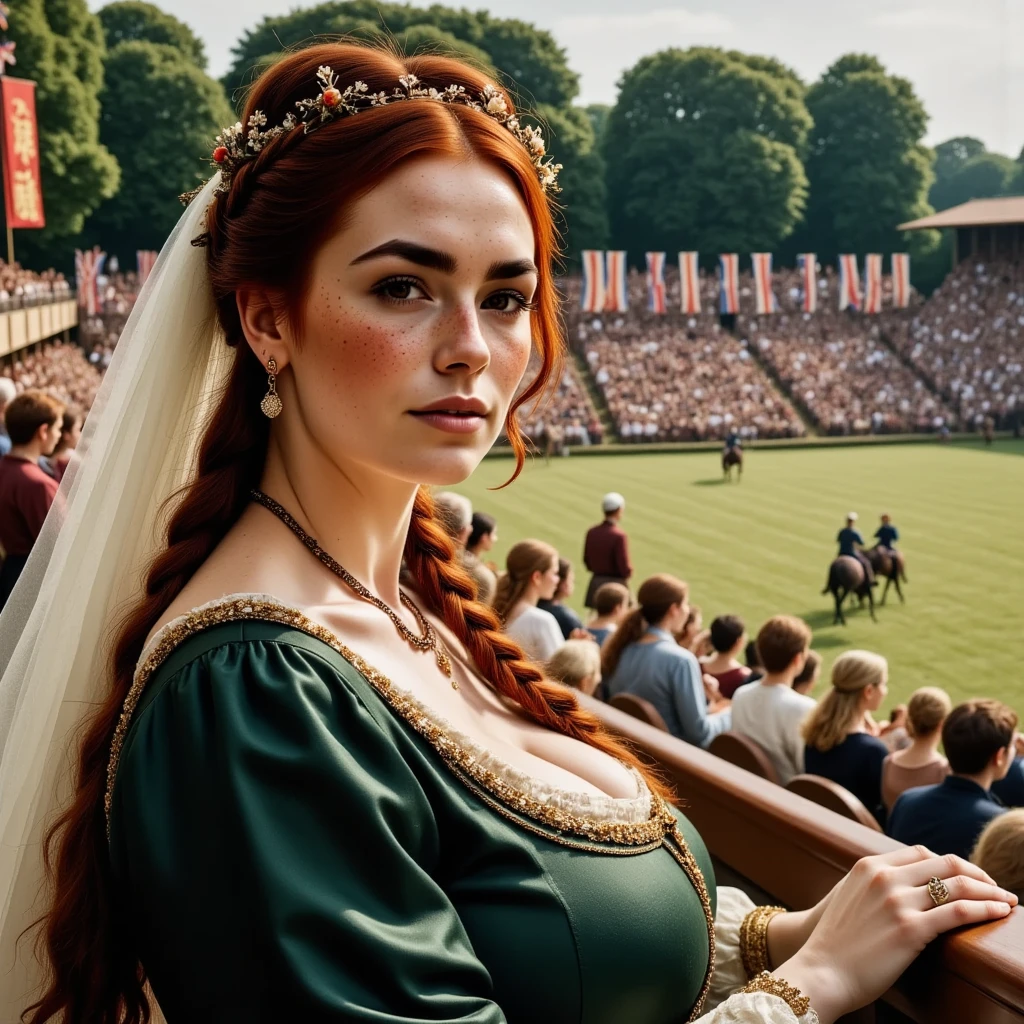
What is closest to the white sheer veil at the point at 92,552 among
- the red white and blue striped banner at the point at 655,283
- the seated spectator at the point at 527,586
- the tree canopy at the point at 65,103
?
the seated spectator at the point at 527,586

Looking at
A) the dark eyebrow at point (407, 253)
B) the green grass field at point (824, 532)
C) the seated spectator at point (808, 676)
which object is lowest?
the green grass field at point (824, 532)

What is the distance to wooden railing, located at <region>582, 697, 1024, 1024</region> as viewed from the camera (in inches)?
59.0

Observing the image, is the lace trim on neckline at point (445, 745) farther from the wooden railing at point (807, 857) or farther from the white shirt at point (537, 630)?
the white shirt at point (537, 630)

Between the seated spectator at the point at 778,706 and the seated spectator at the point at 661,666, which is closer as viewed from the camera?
the seated spectator at the point at 778,706

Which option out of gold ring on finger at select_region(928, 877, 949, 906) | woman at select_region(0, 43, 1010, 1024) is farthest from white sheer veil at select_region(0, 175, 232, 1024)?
gold ring on finger at select_region(928, 877, 949, 906)

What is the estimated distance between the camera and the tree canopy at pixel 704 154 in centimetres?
5312

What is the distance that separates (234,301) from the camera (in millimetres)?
1798

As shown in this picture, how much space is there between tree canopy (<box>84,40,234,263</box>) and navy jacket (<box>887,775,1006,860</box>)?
4566 centimetres

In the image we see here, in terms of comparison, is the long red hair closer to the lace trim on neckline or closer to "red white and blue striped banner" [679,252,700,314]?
the lace trim on neckline

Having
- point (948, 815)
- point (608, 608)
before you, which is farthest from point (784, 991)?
point (608, 608)

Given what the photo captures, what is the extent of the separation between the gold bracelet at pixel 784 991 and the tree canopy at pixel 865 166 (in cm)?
5848

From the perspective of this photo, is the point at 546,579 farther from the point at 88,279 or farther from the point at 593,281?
the point at 593,281

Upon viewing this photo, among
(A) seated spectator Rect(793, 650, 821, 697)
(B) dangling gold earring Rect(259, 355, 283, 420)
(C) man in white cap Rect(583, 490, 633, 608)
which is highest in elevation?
(B) dangling gold earring Rect(259, 355, 283, 420)

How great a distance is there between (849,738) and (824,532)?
14.5 m
